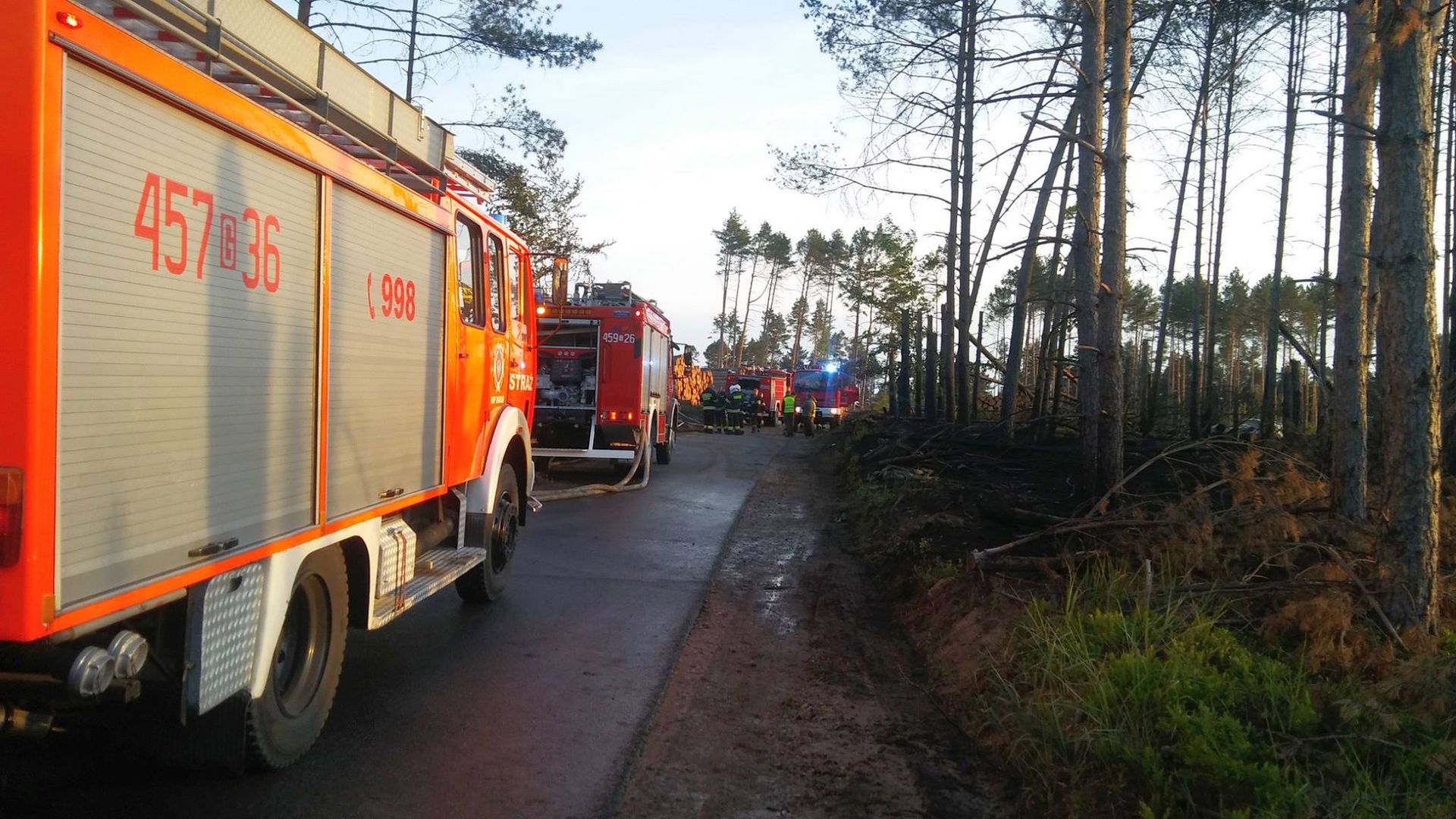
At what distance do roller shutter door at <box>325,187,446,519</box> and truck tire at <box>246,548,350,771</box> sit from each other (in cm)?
35

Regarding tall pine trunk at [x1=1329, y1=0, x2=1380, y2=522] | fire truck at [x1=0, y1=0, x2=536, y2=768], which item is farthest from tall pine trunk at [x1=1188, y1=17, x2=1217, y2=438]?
fire truck at [x1=0, y1=0, x2=536, y2=768]

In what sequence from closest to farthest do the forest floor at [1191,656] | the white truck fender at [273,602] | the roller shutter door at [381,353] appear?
the forest floor at [1191,656]
the white truck fender at [273,602]
the roller shutter door at [381,353]

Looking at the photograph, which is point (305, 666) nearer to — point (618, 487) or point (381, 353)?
point (381, 353)

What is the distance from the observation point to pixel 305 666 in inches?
195

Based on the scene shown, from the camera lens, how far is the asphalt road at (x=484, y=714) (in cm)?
430

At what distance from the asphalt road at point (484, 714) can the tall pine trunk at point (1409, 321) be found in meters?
4.28

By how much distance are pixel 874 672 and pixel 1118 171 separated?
5959 mm

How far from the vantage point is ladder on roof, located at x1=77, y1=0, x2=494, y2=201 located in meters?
3.72

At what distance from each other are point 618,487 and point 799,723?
10.4 metres

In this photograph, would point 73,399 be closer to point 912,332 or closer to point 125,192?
point 125,192

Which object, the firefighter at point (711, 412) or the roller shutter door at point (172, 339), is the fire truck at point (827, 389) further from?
the roller shutter door at point (172, 339)

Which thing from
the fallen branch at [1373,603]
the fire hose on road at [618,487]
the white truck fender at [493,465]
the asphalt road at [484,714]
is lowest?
the asphalt road at [484,714]

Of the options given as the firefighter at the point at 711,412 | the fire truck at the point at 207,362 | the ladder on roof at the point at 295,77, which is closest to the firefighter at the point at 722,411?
the firefighter at the point at 711,412

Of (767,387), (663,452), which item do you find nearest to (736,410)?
(767,387)
